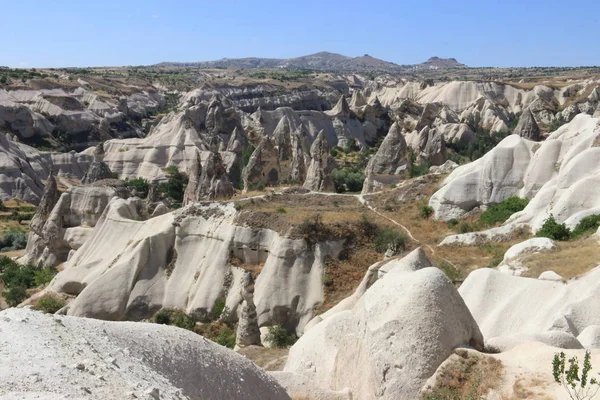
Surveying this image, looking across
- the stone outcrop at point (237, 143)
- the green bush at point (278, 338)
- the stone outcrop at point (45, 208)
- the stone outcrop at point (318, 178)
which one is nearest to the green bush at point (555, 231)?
the green bush at point (278, 338)

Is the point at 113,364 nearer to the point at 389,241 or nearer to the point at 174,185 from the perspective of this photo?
the point at 389,241

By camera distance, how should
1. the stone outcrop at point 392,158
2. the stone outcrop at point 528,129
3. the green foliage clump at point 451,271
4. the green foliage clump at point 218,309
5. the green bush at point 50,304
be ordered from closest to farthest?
the green foliage clump at point 451,271
the green foliage clump at point 218,309
the green bush at point 50,304
the stone outcrop at point 392,158
the stone outcrop at point 528,129

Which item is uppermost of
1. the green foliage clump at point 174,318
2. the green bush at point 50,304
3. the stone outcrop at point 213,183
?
the stone outcrop at point 213,183

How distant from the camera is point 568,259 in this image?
16.9 m

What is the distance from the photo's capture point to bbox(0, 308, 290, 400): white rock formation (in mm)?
5609

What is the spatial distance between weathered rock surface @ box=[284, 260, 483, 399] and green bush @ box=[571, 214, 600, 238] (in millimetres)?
11741

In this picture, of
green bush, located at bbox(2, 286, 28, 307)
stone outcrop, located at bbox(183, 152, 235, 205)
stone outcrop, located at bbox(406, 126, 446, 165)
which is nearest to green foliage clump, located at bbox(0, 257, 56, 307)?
green bush, located at bbox(2, 286, 28, 307)

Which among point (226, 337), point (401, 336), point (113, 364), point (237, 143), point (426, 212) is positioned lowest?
point (226, 337)

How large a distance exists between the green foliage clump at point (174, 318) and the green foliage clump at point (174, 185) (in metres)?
25.4

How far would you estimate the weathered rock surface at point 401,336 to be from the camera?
9.30 metres

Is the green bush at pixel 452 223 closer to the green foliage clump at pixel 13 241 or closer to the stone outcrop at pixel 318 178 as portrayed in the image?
the stone outcrop at pixel 318 178

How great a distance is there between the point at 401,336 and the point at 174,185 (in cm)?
4287

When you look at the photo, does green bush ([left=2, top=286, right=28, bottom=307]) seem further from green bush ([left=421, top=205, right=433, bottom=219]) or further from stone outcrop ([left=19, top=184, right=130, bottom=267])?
green bush ([left=421, top=205, right=433, bottom=219])

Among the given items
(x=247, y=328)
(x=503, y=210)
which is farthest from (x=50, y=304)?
(x=503, y=210)
